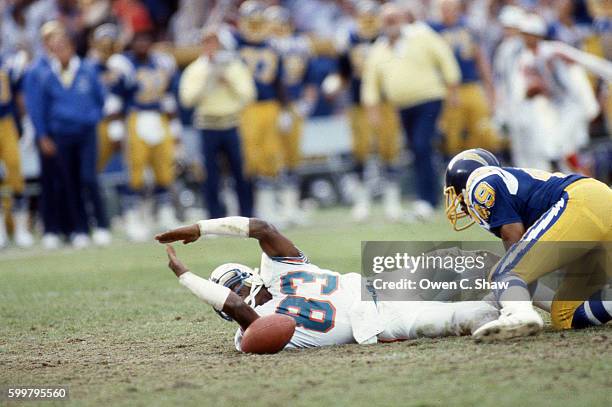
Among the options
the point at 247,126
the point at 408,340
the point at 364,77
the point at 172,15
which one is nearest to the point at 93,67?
the point at 247,126

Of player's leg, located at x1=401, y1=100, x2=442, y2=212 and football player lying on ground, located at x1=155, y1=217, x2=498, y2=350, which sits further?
player's leg, located at x1=401, y1=100, x2=442, y2=212

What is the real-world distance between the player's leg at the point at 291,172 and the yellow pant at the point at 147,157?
1.59 metres

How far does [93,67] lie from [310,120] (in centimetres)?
542

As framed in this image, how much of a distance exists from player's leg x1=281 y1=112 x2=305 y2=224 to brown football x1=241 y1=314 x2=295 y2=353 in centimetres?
809

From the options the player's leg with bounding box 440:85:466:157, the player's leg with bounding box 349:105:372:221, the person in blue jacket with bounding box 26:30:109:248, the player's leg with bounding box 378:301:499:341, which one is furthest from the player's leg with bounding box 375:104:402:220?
the player's leg with bounding box 378:301:499:341

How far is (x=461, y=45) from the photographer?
14516 mm

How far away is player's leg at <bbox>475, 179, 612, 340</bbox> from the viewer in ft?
17.6

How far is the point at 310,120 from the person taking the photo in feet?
56.3

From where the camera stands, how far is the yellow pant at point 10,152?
43.2 feet

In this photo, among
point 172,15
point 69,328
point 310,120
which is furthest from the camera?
point 172,15

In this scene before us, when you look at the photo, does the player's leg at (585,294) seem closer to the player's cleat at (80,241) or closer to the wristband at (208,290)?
the wristband at (208,290)

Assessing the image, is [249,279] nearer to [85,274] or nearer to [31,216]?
[85,274]

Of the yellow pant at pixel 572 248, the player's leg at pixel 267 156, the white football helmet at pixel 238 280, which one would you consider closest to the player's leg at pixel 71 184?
the player's leg at pixel 267 156

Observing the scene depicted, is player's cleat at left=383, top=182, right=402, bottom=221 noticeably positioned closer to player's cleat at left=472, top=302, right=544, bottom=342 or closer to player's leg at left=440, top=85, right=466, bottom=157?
player's leg at left=440, top=85, right=466, bottom=157
